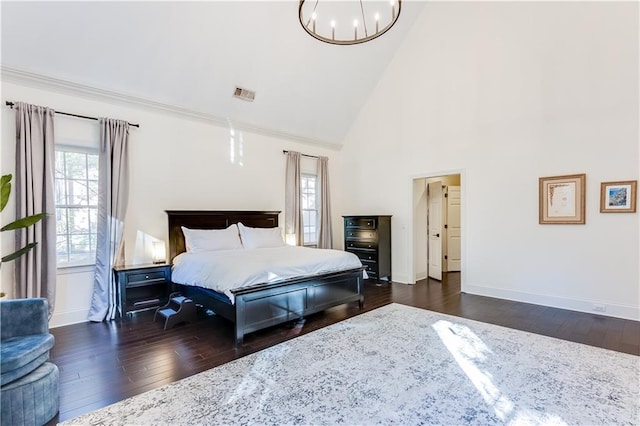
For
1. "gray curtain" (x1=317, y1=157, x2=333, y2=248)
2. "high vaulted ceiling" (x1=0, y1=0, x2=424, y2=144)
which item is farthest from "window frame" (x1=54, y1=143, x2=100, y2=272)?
"gray curtain" (x1=317, y1=157, x2=333, y2=248)

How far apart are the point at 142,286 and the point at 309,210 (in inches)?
146

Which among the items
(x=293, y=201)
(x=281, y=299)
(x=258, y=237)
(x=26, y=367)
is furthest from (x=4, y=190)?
(x=293, y=201)

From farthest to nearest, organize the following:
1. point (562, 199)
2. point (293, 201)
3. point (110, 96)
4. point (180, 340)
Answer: point (293, 201)
point (562, 199)
point (110, 96)
point (180, 340)

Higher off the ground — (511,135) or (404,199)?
(511,135)

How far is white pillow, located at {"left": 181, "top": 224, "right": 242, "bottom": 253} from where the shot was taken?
4.57 metres

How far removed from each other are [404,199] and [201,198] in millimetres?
3871

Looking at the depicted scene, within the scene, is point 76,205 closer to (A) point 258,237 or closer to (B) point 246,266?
(A) point 258,237

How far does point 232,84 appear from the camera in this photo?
5.05m

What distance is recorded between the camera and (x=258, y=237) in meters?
5.16

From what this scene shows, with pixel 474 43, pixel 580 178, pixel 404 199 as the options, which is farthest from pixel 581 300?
pixel 474 43

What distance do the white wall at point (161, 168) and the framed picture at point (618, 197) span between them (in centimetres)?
506

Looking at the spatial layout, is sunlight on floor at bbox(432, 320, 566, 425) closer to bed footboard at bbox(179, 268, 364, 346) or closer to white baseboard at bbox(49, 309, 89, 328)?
bed footboard at bbox(179, 268, 364, 346)

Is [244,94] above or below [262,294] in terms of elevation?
above

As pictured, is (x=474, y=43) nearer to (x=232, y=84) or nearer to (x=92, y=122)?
(x=232, y=84)
